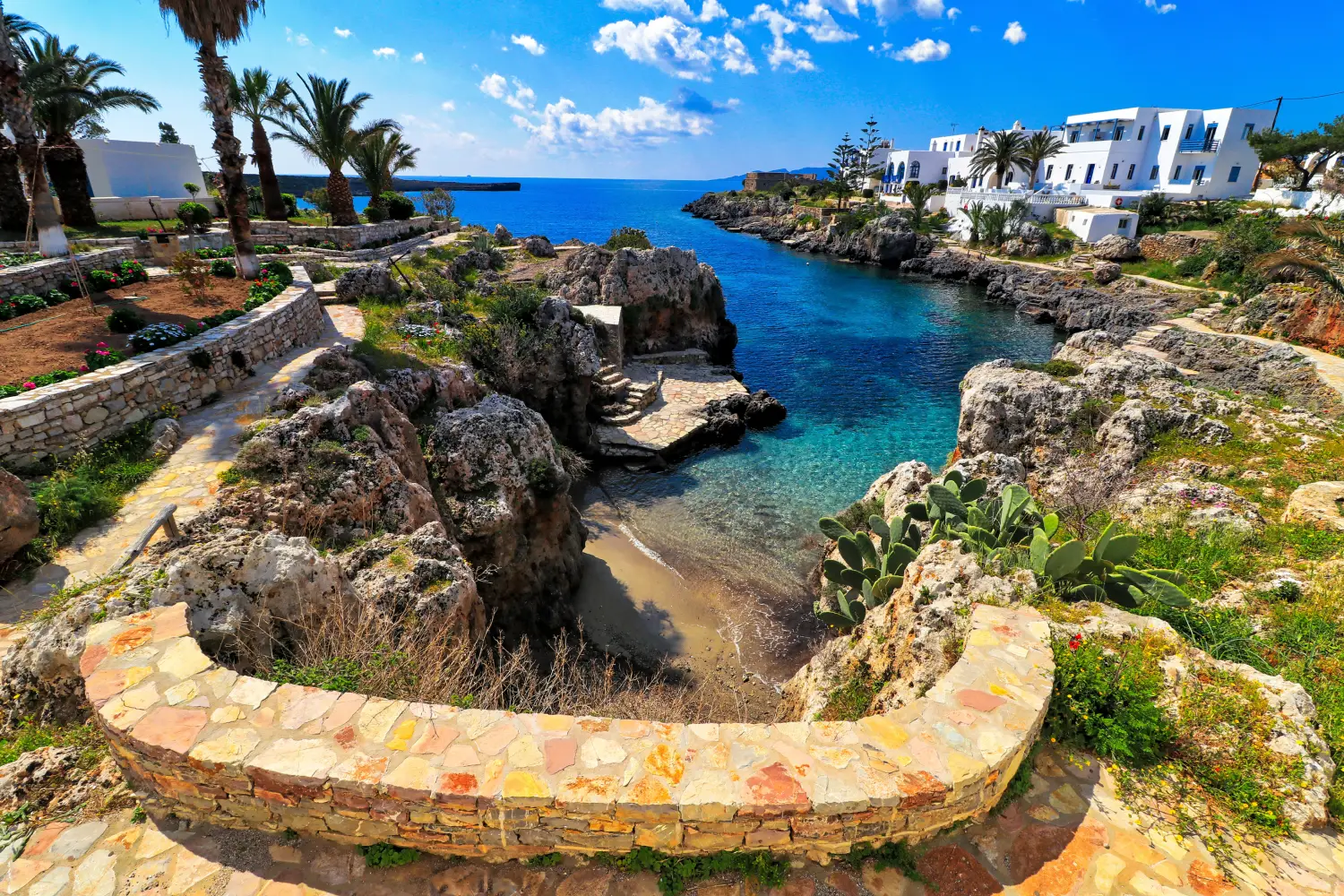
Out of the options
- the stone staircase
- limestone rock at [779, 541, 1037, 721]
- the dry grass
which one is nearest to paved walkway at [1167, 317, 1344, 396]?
limestone rock at [779, 541, 1037, 721]

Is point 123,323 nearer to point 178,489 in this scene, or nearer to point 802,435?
point 178,489

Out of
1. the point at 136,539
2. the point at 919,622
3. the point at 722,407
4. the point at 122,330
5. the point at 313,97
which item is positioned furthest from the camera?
the point at 313,97

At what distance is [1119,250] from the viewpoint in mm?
48312

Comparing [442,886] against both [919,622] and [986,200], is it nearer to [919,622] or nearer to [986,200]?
[919,622]

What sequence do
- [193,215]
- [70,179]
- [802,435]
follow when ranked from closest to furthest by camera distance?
[802,435], [70,179], [193,215]

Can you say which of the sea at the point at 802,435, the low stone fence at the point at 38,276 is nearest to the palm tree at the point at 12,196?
the low stone fence at the point at 38,276

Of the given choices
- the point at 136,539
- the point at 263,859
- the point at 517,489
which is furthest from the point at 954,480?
the point at 136,539

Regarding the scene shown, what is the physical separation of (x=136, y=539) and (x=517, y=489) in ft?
22.0

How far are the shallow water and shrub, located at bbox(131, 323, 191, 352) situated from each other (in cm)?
1057

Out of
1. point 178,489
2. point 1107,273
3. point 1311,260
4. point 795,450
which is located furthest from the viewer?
point 1107,273

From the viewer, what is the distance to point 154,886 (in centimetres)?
426

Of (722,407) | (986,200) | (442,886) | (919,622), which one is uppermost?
(986,200)

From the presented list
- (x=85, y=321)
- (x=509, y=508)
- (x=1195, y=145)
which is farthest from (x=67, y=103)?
(x=1195, y=145)

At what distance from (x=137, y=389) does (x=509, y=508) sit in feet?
22.9
